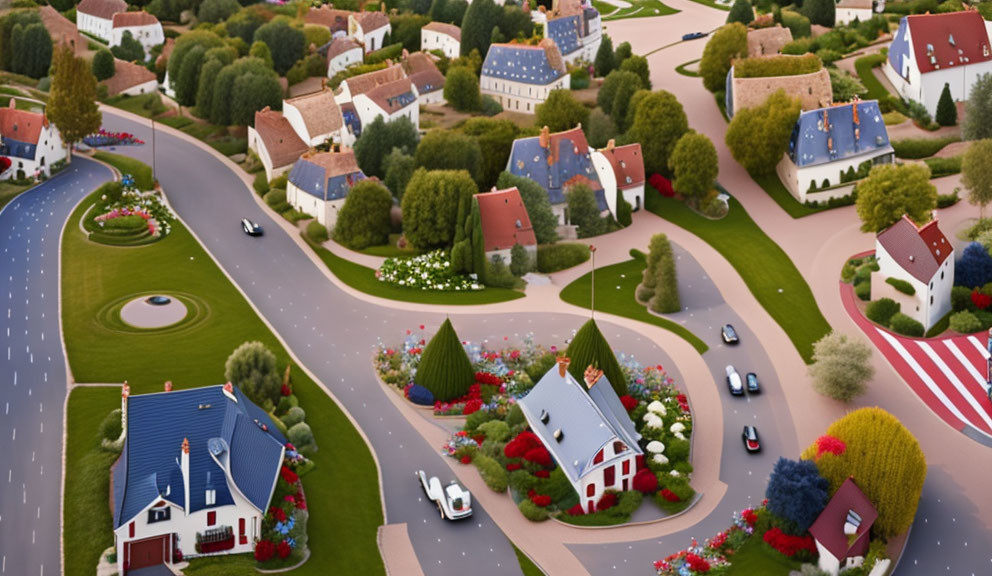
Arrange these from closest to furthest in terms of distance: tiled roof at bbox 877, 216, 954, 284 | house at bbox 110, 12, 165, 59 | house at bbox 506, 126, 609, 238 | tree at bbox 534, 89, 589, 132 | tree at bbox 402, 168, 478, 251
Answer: tiled roof at bbox 877, 216, 954, 284
tree at bbox 402, 168, 478, 251
house at bbox 506, 126, 609, 238
tree at bbox 534, 89, 589, 132
house at bbox 110, 12, 165, 59

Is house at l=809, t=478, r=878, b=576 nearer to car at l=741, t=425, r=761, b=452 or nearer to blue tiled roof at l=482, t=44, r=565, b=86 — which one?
car at l=741, t=425, r=761, b=452

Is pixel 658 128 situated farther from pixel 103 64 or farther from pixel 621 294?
pixel 103 64

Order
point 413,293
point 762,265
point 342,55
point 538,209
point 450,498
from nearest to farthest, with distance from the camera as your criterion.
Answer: point 450,498 → point 413,293 → point 762,265 → point 538,209 → point 342,55

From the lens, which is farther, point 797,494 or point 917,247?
point 917,247

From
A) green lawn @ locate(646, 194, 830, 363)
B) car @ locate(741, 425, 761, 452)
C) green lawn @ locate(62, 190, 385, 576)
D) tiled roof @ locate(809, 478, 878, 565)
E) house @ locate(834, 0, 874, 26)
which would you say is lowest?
green lawn @ locate(62, 190, 385, 576)

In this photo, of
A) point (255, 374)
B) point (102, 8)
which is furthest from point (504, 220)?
point (102, 8)

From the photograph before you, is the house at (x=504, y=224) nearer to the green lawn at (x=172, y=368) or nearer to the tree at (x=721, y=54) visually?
the green lawn at (x=172, y=368)

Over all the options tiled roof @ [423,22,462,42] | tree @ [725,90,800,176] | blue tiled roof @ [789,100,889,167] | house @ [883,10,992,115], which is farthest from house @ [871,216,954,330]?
tiled roof @ [423,22,462,42]

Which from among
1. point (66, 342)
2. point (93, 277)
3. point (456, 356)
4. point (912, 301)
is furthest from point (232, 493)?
point (912, 301)

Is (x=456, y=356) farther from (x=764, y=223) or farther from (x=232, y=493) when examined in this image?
(x=764, y=223)
